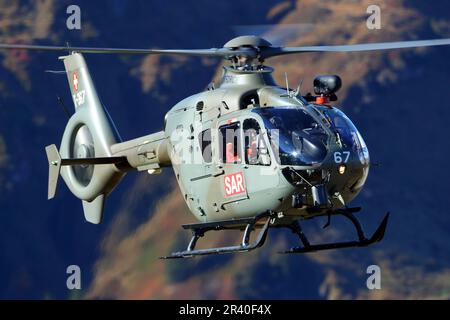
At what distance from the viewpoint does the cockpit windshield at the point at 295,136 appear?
19484mm

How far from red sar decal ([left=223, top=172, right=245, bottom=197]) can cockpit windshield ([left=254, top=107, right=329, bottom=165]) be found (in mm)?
678

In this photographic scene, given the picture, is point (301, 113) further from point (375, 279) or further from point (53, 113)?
point (53, 113)

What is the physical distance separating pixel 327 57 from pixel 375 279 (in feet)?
28.6

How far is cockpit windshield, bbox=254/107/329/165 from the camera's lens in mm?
19484

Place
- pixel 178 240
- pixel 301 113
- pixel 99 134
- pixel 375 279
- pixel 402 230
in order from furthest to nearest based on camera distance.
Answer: pixel 402 230, pixel 375 279, pixel 178 240, pixel 99 134, pixel 301 113

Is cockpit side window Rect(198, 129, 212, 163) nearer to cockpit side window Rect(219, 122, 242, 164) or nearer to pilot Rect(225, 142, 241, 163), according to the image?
cockpit side window Rect(219, 122, 242, 164)

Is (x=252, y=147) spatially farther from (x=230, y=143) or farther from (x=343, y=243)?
(x=343, y=243)

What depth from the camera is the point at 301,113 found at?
1984cm

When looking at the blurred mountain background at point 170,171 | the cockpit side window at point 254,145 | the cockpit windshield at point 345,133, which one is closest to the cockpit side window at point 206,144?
the cockpit side window at point 254,145

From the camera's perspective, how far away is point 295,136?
64.4 ft

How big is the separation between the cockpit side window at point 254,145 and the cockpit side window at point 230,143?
12cm

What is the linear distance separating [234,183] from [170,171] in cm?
1096

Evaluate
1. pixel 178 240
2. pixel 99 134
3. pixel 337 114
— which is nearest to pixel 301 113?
pixel 337 114

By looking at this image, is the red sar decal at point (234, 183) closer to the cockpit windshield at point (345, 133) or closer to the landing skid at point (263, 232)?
the landing skid at point (263, 232)
